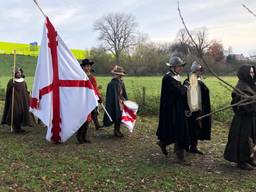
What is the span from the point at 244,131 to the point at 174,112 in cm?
126

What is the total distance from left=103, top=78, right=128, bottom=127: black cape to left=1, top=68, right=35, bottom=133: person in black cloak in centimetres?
238

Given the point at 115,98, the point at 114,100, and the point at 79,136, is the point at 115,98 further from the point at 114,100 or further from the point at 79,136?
the point at 79,136

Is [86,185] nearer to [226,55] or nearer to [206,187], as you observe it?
[206,187]

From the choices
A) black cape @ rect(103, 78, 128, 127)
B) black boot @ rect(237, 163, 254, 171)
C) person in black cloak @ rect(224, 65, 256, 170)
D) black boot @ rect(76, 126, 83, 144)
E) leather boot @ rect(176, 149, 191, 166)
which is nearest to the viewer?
person in black cloak @ rect(224, 65, 256, 170)

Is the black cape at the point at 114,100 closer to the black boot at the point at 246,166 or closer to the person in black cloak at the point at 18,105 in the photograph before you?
the person in black cloak at the point at 18,105

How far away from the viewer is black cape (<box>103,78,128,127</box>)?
32.3 feet

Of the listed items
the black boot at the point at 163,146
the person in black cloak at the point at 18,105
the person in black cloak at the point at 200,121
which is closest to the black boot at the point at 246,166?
the person in black cloak at the point at 200,121

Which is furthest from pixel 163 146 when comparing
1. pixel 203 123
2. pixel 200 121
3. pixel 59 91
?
pixel 59 91

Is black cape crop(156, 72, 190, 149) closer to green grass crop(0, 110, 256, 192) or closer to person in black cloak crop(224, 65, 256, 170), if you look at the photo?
green grass crop(0, 110, 256, 192)

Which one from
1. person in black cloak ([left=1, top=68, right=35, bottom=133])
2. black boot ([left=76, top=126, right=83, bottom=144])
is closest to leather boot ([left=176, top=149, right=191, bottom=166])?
black boot ([left=76, top=126, right=83, bottom=144])

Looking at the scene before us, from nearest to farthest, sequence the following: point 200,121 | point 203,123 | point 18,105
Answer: point 200,121, point 203,123, point 18,105

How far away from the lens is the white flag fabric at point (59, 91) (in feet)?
29.3

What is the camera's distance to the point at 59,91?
9047mm

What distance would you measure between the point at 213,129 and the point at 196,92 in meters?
4.39
